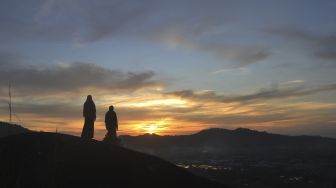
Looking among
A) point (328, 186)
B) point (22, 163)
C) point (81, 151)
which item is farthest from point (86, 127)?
point (328, 186)

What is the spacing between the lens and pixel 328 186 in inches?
3374

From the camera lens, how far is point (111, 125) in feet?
120

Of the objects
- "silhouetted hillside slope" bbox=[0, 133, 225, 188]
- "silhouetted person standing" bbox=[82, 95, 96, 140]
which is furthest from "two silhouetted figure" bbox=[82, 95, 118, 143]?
"silhouetted hillside slope" bbox=[0, 133, 225, 188]

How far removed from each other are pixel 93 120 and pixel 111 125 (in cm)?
163

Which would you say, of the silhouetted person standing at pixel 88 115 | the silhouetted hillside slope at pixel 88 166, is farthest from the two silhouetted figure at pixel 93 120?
the silhouetted hillside slope at pixel 88 166

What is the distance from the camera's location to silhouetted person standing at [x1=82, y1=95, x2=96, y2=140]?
35344 mm

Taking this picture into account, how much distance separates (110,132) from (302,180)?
66127 millimetres

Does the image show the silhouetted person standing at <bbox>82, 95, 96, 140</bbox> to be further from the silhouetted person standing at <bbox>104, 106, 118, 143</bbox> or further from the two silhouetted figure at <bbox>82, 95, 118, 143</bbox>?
the silhouetted person standing at <bbox>104, 106, 118, 143</bbox>

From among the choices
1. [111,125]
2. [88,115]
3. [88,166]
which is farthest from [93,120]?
[88,166]

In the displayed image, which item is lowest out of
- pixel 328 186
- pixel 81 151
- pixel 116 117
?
pixel 328 186

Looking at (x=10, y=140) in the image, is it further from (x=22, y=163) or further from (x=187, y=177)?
(x=187, y=177)

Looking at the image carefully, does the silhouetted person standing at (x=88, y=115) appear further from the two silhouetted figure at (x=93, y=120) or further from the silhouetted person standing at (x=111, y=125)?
the silhouetted person standing at (x=111, y=125)

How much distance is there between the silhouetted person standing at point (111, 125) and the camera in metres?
36.6

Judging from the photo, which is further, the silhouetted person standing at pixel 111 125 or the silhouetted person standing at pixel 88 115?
the silhouetted person standing at pixel 111 125
